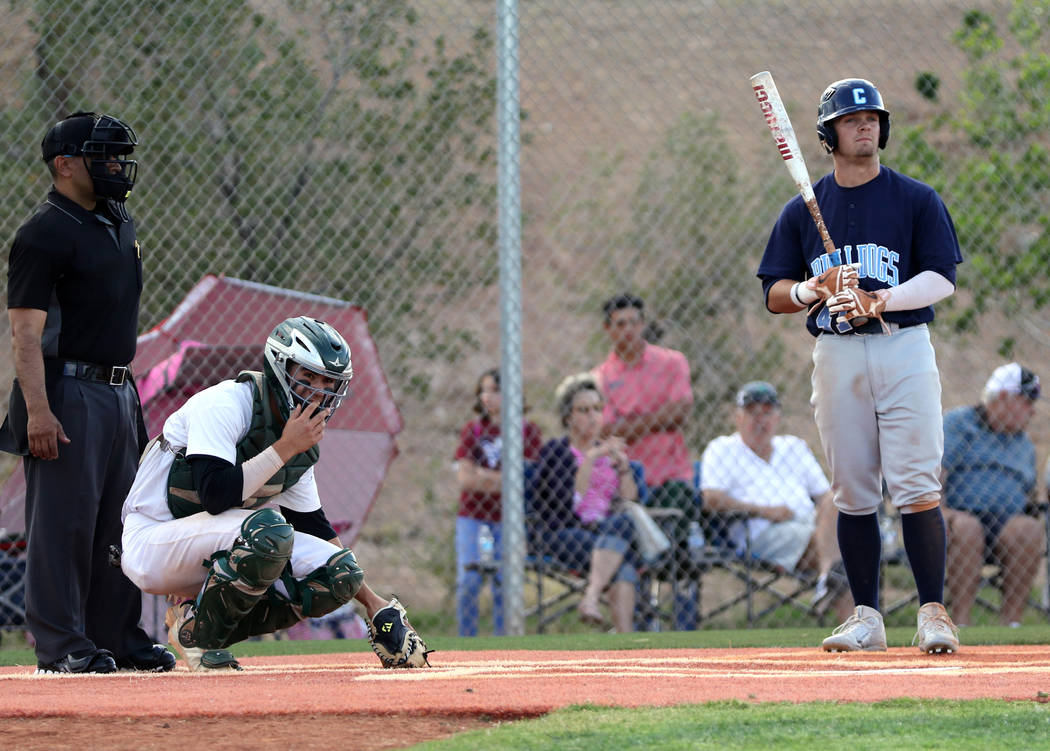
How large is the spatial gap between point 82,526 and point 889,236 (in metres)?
2.81

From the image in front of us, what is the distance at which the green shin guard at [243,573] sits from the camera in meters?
3.84

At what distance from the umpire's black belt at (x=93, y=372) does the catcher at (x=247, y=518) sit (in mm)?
332

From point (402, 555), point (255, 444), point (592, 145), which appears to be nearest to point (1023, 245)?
point (255, 444)

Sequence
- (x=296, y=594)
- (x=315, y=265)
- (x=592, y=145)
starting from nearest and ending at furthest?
(x=296, y=594)
(x=315, y=265)
(x=592, y=145)

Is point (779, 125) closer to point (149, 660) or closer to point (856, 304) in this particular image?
point (856, 304)

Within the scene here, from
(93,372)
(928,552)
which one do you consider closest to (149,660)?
(93,372)

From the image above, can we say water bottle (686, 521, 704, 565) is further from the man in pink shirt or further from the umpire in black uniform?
the umpire in black uniform

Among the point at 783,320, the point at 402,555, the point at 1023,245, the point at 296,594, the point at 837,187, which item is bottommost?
the point at 402,555

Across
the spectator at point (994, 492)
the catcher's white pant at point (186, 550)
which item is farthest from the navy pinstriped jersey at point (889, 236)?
the spectator at point (994, 492)

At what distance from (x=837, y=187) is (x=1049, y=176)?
3163 mm

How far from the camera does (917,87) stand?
28.0 ft

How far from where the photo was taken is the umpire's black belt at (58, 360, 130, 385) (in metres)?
4.41

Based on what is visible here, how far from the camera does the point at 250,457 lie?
4.16m

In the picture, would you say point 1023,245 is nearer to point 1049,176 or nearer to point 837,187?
point 1049,176
